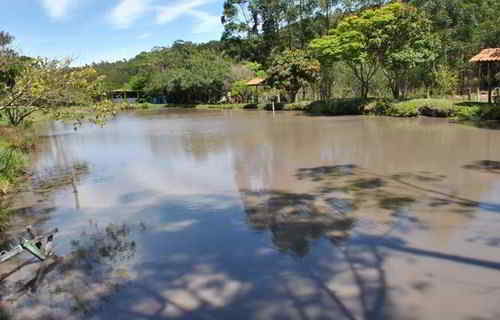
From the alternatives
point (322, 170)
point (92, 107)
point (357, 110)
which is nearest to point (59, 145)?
point (92, 107)

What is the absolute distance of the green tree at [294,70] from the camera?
1233 inches

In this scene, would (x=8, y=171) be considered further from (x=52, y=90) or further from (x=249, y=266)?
(x=249, y=266)

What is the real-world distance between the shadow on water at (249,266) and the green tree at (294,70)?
24.7 meters

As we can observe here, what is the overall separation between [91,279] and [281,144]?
10831 mm

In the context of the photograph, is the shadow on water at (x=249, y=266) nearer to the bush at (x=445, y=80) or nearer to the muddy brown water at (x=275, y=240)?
the muddy brown water at (x=275, y=240)

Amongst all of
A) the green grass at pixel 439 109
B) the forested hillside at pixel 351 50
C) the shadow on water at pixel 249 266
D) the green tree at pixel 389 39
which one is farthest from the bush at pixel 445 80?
the shadow on water at pixel 249 266

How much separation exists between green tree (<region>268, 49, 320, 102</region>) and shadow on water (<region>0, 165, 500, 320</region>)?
2469cm

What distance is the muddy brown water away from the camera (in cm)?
422

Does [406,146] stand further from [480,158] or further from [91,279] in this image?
[91,279]

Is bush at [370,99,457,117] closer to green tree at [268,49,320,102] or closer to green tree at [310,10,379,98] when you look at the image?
green tree at [310,10,379,98]

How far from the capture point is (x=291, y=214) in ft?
22.9

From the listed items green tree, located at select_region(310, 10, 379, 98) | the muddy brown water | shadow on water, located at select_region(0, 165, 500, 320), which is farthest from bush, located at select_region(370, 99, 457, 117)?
shadow on water, located at select_region(0, 165, 500, 320)

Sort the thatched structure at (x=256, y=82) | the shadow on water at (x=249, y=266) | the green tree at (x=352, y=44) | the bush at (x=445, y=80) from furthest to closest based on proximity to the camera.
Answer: the thatched structure at (x=256, y=82) < the bush at (x=445, y=80) < the green tree at (x=352, y=44) < the shadow on water at (x=249, y=266)

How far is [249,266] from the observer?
16.7 ft
